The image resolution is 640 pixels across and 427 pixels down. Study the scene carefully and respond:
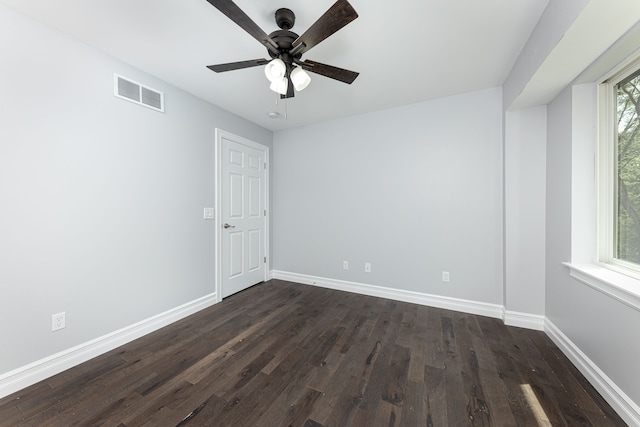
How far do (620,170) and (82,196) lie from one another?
3996mm

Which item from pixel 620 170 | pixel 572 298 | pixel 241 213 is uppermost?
pixel 620 170

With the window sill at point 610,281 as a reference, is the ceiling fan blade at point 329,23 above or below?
above

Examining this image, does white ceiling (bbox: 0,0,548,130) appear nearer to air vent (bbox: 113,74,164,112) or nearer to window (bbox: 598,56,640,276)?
air vent (bbox: 113,74,164,112)

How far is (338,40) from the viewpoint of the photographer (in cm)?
175

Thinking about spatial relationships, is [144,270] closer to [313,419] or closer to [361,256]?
[313,419]

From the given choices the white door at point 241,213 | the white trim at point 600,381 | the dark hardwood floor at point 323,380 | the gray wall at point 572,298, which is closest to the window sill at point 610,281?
the gray wall at point 572,298

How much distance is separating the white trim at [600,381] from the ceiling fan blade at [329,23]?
101 inches

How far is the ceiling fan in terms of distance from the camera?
1.17 meters

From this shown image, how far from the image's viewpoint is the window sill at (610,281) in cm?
128

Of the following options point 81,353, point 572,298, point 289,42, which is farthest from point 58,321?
point 572,298

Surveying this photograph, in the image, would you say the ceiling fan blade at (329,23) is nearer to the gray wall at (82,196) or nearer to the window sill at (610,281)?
the gray wall at (82,196)

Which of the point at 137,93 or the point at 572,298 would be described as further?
the point at 137,93

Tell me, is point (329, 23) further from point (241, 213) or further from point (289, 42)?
point (241, 213)

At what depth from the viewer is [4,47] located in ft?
4.87
